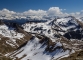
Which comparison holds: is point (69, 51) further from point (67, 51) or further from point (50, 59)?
point (50, 59)

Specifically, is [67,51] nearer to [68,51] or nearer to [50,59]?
[68,51]

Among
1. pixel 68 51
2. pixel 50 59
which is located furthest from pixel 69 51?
pixel 50 59

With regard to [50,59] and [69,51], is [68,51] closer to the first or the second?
[69,51]

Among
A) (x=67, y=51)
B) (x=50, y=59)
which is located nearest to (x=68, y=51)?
(x=67, y=51)
